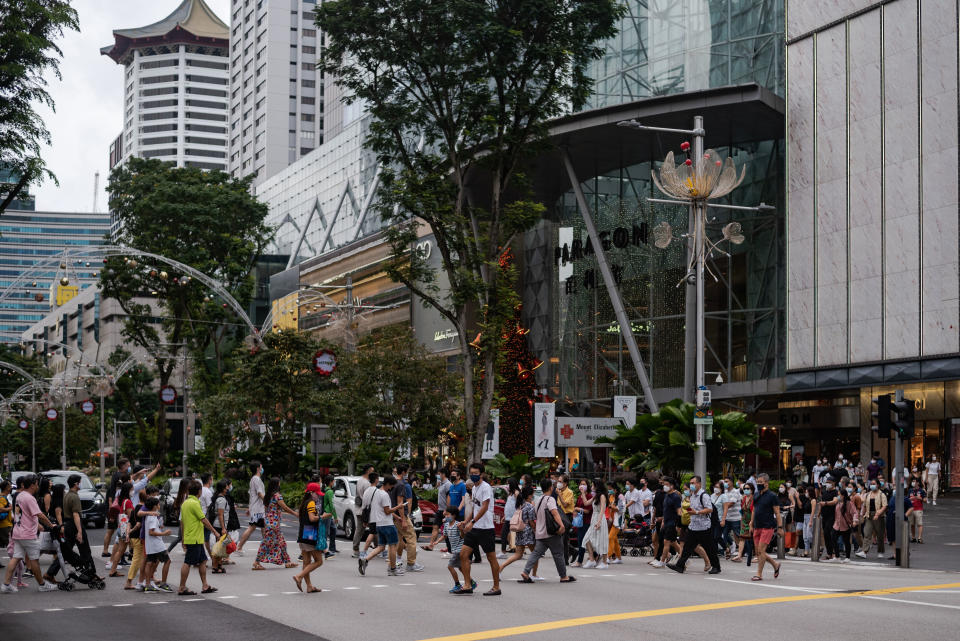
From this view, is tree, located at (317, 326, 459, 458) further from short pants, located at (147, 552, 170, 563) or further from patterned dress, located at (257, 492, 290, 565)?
short pants, located at (147, 552, 170, 563)

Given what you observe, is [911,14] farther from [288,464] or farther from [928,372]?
[288,464]

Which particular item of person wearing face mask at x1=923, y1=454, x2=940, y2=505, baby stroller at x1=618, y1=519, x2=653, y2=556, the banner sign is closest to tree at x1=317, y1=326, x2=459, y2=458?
the banner sign

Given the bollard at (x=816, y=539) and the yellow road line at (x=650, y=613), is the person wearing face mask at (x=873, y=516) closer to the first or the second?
the bollard at (x=816, y=539)

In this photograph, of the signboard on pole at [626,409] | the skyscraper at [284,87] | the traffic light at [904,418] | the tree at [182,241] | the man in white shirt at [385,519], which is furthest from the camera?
the skyscraper at [284,87]

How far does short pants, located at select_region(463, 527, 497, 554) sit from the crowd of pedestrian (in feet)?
0.08

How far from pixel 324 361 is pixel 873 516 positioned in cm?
2275

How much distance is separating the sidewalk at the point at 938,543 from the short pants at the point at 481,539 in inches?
379

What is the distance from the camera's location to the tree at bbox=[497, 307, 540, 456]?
175 feet

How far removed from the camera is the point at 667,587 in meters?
17.4

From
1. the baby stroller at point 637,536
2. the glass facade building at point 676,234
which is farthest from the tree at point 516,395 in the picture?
the baby stroller at point 637,536

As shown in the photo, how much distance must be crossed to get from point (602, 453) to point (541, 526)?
45396mm

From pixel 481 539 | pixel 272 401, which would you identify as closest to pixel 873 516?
pixel 481 539

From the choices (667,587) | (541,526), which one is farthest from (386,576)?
(667,587)

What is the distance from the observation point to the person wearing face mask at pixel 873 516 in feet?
79.8
